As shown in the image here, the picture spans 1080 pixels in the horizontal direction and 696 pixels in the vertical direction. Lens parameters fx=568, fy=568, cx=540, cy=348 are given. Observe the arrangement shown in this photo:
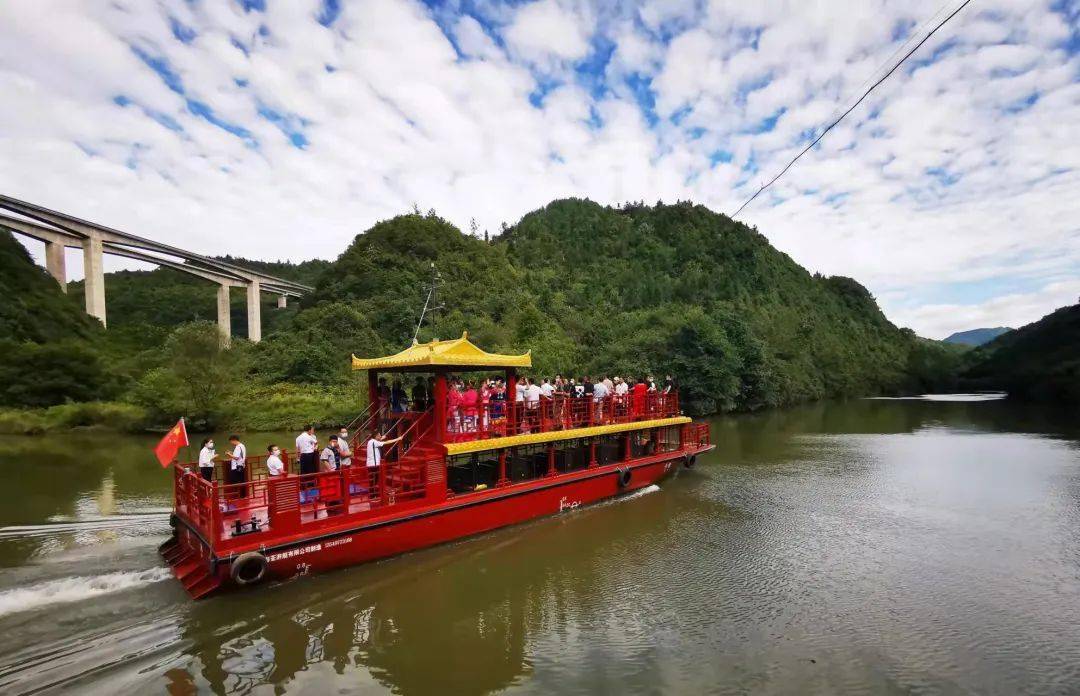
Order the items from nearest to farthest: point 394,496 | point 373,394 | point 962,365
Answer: point 394,496 → point 373,394 → point 962,365

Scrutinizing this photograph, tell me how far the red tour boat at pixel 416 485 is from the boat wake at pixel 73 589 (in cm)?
52

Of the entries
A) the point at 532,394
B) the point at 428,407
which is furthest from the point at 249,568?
the point at 532,394

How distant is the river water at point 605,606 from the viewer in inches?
271

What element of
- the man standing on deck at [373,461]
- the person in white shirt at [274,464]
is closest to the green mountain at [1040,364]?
the man standing on deck at [373,461]

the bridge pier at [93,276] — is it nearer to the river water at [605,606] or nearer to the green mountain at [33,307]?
the green mountain at [33,307]

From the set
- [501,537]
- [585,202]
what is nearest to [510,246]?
[585,202]

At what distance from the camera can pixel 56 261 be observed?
46188mm

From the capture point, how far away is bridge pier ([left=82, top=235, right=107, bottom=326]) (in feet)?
148

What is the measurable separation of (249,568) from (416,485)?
3.06 meters

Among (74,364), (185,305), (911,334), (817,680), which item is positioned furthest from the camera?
(911,334)

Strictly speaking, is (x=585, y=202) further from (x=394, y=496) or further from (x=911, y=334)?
(x=394, y=496)

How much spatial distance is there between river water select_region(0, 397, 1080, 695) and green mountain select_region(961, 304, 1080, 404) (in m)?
46.4

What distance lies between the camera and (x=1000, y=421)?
Answer: 3600 cm

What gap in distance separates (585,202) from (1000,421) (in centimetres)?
7710
